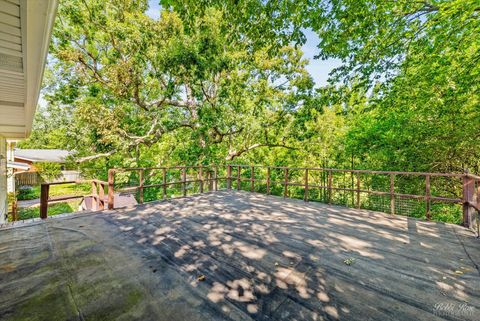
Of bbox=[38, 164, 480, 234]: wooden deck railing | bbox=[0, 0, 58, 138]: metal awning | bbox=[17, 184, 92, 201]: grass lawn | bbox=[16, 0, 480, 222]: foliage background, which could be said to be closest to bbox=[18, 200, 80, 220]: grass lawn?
bbox=[17, 184, 92, 201]: grass lawn

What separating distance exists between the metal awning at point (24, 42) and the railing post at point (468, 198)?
6.14m

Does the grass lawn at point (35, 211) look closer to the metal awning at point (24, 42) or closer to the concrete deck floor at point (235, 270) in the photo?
→ the concrete deck floor at point (235, 270)

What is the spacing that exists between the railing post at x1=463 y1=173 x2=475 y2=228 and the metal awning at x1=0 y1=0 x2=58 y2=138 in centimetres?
614

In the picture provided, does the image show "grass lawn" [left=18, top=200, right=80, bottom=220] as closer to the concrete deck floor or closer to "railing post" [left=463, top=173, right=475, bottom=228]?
the concrete deck floor

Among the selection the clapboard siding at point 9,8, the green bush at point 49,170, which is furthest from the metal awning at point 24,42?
the green bush at point 49,170

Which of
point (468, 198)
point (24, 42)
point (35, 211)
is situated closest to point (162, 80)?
point (24, 42)

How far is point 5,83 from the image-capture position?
2980mm

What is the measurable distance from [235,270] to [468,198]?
4.55 meters

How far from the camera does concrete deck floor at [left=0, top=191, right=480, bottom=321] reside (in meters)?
1.79

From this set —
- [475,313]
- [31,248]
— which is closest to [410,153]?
[475,313]

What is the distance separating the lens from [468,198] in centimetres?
383

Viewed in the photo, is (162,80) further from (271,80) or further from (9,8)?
(9,8)

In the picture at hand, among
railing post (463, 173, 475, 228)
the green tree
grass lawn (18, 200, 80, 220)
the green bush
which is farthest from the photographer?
the green bush

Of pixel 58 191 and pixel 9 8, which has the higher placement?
pixel 9 8
